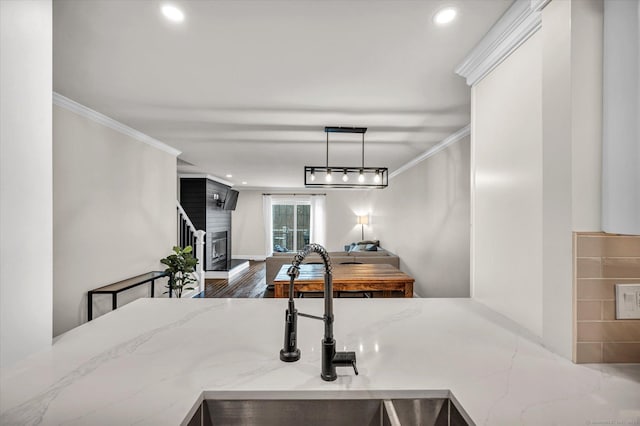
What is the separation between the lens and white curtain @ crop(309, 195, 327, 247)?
930cm

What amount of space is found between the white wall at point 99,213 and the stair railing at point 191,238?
1071mm

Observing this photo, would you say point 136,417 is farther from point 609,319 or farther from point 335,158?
point 335,158

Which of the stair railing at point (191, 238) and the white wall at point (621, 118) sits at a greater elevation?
the white wall at point (621, 118)

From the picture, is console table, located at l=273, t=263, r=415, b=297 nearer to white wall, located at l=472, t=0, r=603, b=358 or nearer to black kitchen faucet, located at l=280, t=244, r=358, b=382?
white wall, located at l=472, t=0, r=603, b=358

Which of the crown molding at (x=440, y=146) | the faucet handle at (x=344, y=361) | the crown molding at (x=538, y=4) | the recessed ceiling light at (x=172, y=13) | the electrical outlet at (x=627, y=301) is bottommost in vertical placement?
the faucet handle at (x=344, y=361)

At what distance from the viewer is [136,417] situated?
740mm

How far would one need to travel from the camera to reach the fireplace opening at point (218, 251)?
703cm

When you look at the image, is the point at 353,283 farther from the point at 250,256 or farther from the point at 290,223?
the point at 250,256

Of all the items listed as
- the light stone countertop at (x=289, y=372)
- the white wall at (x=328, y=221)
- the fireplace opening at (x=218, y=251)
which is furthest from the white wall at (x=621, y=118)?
the white wall at (x=328, y=221)

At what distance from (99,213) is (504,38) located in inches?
148

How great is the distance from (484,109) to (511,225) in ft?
2.39

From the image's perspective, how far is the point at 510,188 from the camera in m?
1.47

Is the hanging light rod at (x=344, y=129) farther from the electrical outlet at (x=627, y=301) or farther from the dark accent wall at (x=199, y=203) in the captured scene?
the dark accent wall at (x=199, y=203)

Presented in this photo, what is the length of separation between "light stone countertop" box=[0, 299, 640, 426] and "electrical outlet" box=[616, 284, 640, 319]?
18cm
